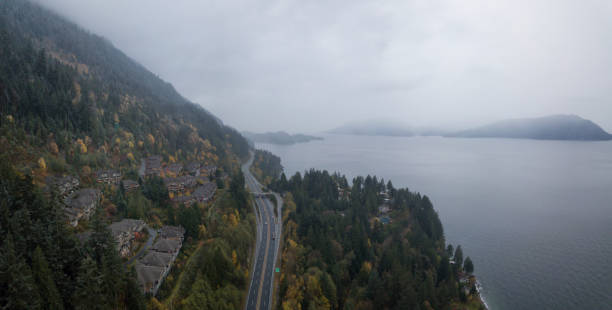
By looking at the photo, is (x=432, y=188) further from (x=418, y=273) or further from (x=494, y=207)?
(x=418, y=273)

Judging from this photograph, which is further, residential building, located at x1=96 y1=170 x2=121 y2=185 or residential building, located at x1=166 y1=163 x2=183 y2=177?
residential building, located at x1=166 y1=163 x2=183 y2=177

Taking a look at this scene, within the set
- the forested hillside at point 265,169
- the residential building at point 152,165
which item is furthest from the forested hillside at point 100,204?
the forested hillside at point 265,169

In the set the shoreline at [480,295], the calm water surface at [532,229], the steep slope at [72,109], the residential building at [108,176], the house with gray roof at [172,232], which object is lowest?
the shoreline at [480,295]

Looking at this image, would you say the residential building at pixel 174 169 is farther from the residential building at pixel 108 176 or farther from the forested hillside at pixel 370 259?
the forested hillside at pixel 370 259

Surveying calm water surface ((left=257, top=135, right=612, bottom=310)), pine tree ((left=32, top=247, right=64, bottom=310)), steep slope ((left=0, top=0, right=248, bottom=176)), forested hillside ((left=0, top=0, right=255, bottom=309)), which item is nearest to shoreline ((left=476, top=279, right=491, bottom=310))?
calm water surface ((left=257, top=135, right=612, bottom=310))

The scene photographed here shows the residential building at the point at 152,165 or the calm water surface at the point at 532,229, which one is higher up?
the residential building at the point at 152,165

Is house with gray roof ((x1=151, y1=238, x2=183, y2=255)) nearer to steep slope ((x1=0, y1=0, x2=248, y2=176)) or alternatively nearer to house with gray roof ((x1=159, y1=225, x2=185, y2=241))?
house with gray roof ((x1=159, y1=225, x2=185, y2=241))
